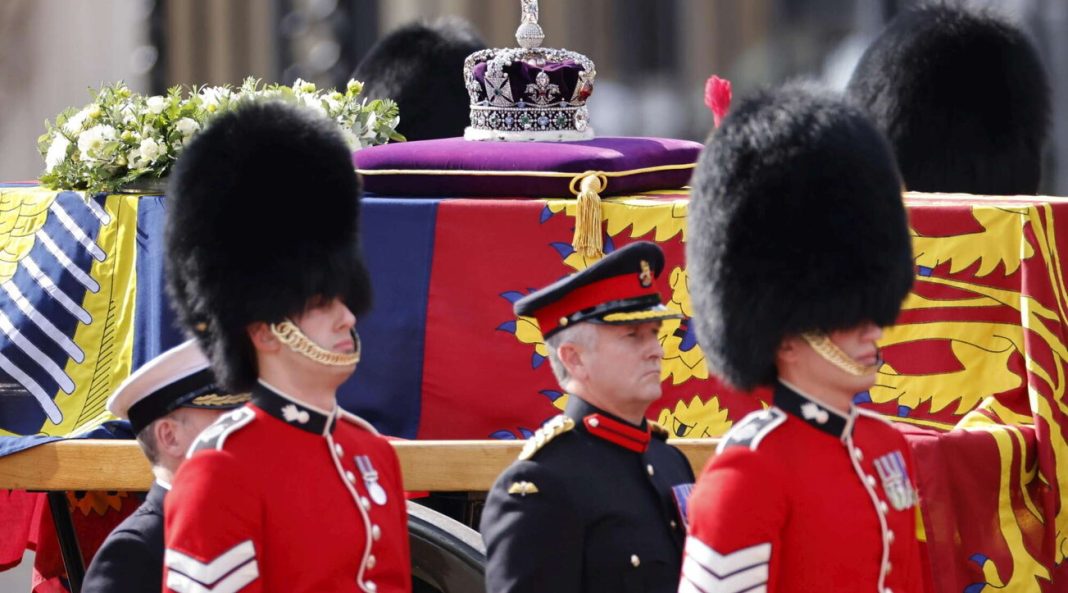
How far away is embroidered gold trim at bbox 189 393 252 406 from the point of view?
11.2 feet

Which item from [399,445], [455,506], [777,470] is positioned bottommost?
[455,506]

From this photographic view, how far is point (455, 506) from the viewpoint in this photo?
4.27 meters

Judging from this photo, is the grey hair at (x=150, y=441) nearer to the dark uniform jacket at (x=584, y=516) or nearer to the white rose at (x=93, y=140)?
the dark uniform jacket at (x=584, y=516)

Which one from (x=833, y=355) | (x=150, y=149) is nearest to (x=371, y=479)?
(x=833, y=355)

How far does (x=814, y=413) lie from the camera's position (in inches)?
113

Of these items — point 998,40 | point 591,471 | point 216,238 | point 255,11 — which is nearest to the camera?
point 216,238

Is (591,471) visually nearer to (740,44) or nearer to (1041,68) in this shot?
(1041,68)

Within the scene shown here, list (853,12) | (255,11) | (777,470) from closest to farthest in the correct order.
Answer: (777,470) < (853,12) < (255,11)

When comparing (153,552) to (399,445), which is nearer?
(153,552)

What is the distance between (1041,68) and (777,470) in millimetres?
3022

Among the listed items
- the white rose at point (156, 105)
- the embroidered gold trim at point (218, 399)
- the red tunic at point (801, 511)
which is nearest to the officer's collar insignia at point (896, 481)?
the red tunic at point (801, 511)

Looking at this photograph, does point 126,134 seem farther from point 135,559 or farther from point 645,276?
point 645,276

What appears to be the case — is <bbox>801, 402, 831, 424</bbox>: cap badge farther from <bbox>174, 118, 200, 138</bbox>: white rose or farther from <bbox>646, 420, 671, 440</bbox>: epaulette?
<bbox>174, 118, 200, 138</bbox>: white rose

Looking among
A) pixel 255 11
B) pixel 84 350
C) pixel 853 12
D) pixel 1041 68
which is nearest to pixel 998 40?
pixel 1041 68
